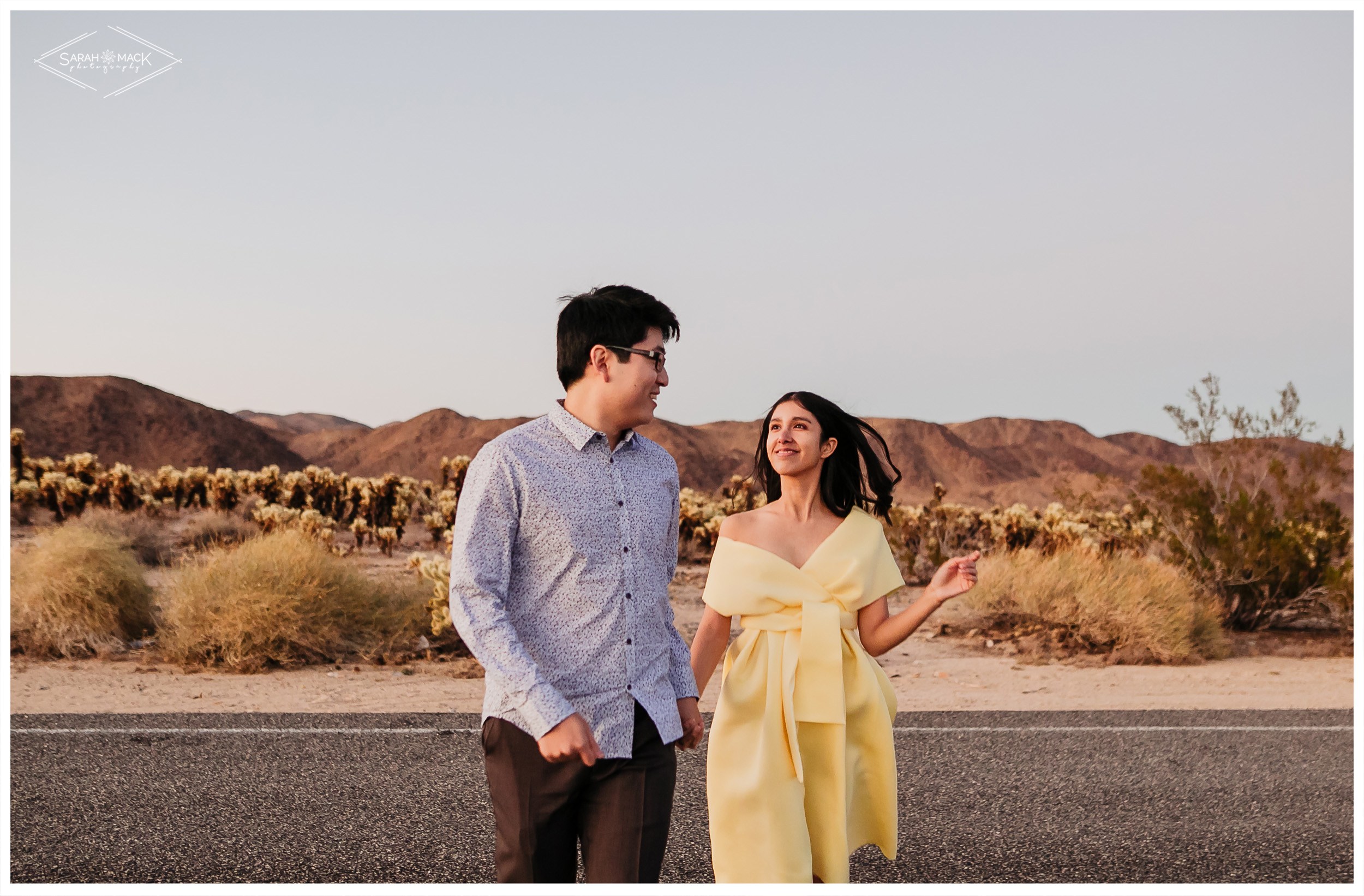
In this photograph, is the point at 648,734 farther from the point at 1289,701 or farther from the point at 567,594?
the point at 1289,701

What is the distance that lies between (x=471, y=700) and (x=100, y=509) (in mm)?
12723

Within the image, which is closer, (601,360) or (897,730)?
(601,360)

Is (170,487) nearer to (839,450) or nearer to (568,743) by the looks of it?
(839,450)

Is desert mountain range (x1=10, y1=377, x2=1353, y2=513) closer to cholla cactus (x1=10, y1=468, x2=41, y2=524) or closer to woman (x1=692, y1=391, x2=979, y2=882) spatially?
cholla cactus (x1=10, y1=468, x2=41, y2=524)

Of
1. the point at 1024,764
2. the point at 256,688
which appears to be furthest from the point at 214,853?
the point at 256,688

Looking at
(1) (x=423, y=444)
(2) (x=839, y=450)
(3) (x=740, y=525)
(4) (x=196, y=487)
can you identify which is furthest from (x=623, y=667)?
(1) (x=423, y=444)

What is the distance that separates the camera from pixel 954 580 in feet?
11.3

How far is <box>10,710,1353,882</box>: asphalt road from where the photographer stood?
4520 mm

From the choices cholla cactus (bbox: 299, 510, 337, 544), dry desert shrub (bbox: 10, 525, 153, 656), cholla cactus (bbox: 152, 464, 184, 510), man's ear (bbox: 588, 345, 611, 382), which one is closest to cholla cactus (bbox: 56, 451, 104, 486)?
cholla cactus (bbox: 152, 464, 184, 510)

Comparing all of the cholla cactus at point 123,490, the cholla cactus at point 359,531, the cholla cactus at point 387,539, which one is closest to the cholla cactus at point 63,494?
the cholla cactus at point 123,490

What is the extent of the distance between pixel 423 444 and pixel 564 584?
46995mm

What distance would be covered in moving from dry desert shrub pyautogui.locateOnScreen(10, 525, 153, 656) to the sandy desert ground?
1.03 feet

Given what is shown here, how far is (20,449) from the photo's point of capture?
22.3 meters

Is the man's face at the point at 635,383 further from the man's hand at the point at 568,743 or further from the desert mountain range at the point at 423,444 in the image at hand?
the desert mountain range at the point at 423,444
